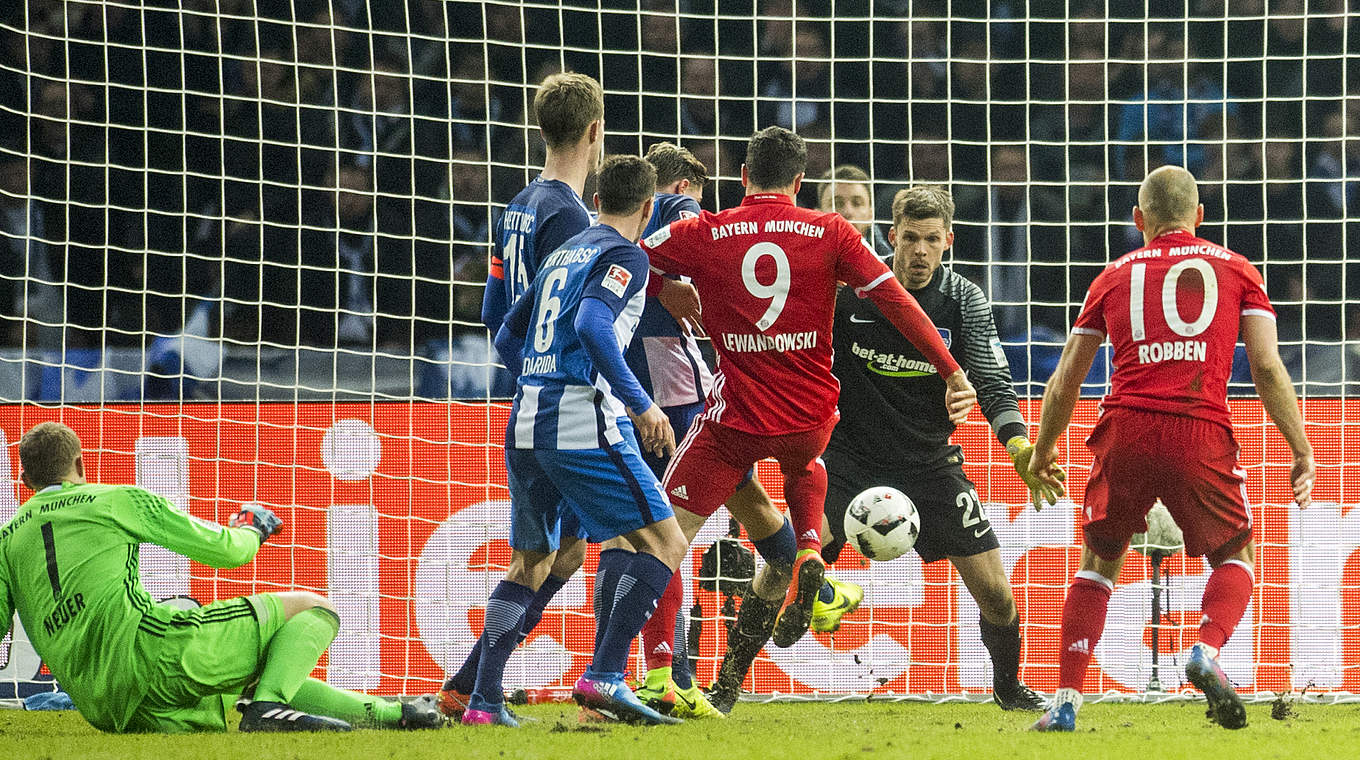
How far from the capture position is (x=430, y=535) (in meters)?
6.88

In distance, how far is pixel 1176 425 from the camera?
4395mm

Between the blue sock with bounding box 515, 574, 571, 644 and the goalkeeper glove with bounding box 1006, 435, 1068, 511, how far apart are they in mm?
1635

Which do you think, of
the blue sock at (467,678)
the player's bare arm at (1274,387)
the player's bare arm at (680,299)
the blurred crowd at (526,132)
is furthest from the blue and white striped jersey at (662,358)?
the blurred crowd at (526,132)

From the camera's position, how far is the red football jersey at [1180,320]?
4418 mm

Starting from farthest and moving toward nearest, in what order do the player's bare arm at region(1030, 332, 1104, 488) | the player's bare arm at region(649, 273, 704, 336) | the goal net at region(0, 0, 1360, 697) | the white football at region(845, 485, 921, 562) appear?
the goal net at region(0, 0, 1360, 697) → the white football at region(845, 485, 921, 562) → the player's bare arm at region(649, 273, 704, 336) → the player's bare arm at region(1030, 332, 1104, 488)

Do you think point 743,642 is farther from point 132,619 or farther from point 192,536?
point 132,619

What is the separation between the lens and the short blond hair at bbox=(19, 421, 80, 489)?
4.46 m

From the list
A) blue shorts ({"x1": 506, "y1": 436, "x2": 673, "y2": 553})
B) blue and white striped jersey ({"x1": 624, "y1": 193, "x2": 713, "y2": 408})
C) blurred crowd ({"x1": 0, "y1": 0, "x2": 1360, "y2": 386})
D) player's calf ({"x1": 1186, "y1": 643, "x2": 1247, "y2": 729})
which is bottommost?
player's calf ({"x1": 1186, "y1": 643, "x2": 1247, "y2": 729})

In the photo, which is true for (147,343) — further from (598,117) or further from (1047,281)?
(1047,281)

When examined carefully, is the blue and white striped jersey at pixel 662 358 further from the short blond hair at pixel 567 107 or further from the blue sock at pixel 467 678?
the blue sock at pixel 467 678

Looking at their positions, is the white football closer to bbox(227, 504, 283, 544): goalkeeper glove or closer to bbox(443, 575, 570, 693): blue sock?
bbox(443, 575, 570, 693): blue sock

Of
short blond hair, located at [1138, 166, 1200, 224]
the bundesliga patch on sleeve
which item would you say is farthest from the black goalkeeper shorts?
the bundesliga patch on sleeve

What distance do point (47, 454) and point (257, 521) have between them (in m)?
0.65

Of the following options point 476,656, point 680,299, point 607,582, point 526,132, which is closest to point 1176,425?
point 680,299
